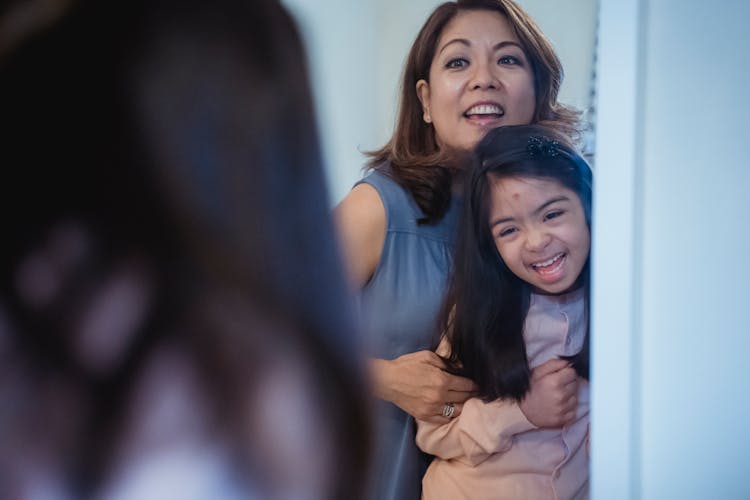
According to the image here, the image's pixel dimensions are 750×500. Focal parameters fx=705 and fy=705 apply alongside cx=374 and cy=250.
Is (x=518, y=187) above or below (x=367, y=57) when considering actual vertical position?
below

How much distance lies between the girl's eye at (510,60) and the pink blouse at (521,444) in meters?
0.30

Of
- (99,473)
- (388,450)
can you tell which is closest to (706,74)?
(388,450)

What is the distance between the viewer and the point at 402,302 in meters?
0.87

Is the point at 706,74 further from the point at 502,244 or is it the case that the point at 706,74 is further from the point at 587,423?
the point at 587,423

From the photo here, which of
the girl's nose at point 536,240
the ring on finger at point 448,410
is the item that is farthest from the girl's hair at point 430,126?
the ring on finger at point 448,410

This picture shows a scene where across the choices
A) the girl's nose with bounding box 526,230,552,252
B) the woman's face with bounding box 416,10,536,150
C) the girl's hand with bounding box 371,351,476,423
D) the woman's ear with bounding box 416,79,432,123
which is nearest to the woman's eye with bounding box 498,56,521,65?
the woman's face with bounding box 416,10,536,150

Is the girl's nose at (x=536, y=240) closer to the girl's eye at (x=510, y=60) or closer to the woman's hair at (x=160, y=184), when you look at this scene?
the girl's eye at (x=510, y=60)

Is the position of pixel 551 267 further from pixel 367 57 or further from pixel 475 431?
pixel 367 57

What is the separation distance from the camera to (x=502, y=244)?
89cm

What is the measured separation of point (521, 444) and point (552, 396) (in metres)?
0.07

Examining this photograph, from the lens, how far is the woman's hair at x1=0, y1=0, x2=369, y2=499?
52 centimetres

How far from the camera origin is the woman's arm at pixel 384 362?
2.78 feet

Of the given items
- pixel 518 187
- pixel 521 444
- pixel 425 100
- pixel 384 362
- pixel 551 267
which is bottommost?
pixel 521 444

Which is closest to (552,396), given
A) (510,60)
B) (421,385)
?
(421,385)
